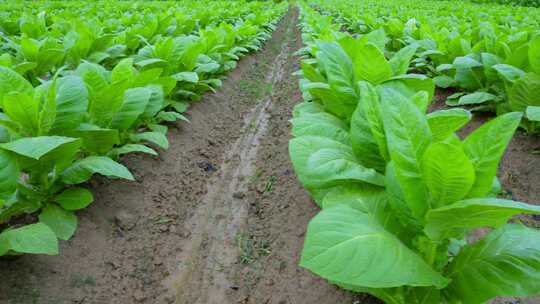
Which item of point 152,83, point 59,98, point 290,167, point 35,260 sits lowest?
point 290,167

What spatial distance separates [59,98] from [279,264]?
147 centimetres

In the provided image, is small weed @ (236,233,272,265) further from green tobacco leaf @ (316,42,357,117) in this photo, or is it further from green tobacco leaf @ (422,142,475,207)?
green tobacco leaf @ (422,142,475,207)

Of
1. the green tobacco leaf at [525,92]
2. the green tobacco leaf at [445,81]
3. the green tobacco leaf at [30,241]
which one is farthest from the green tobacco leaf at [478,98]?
the green tobacco leaf at [30,241]

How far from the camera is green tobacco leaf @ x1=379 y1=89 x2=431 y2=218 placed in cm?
124

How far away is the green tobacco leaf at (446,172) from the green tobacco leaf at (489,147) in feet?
0.23

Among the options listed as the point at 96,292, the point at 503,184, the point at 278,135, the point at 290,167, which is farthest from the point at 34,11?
the point at 503,184

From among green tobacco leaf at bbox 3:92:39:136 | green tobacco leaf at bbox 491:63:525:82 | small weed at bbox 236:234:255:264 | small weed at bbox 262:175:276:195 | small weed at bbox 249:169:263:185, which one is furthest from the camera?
small weed at bbox 249:169:263:185

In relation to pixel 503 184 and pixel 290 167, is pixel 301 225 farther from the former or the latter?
pixel 503 184

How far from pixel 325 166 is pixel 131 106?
157 centimetres

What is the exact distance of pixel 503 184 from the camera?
9.02ft

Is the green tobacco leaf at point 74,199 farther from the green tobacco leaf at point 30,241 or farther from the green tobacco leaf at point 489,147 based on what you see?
the green tobacco leaf at point 489,147

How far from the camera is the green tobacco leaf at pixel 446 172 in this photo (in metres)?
1.07

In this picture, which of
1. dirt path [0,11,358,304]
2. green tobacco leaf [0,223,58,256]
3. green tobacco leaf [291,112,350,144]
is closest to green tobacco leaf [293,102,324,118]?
dirt path [0,11,358,304]

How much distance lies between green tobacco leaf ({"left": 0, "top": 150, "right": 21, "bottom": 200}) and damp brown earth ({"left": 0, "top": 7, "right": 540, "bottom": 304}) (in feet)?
1.38
